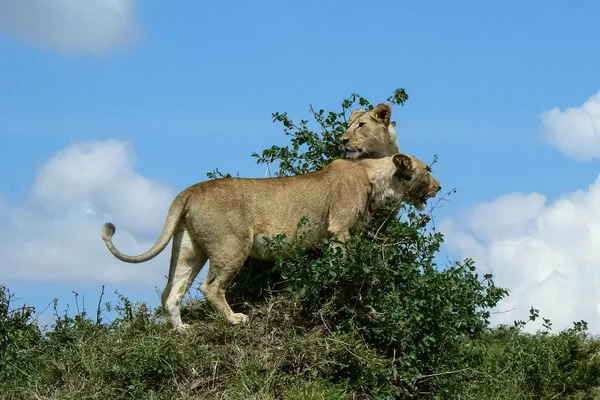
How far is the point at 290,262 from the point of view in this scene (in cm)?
996

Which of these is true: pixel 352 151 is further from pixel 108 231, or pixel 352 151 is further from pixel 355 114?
pixel 108 231

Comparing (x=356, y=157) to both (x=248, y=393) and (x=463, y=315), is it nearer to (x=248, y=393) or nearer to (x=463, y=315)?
(x=463, y=315)

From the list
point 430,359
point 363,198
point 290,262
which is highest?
point 363,198

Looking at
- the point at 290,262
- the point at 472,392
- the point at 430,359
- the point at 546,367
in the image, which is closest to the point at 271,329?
the point at 290,262

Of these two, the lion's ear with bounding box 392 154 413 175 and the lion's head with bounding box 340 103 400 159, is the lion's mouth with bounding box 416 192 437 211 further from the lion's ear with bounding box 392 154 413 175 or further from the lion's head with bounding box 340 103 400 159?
the lion's head with bounding box 340 103 400 159

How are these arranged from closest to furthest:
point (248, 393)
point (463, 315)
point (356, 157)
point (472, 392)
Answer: point (248, 393)
point (463, 315)
point (472, 392)
point (356, 157)

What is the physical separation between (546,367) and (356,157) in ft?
11.8

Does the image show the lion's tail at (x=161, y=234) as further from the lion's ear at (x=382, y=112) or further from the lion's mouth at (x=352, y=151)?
the lion's ear at (x=382, y=112)

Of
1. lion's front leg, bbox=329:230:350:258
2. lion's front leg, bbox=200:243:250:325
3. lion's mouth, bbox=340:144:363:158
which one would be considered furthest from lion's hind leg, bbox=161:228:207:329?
lion's mouth, bbox=340:144:363:158

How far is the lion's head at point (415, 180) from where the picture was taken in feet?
35.6

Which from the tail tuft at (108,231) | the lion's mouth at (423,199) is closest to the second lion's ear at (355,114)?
the lion's mouth at (423,199)

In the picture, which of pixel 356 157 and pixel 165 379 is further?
pixel 356 157

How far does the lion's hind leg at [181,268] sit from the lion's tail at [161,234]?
23 centimetres

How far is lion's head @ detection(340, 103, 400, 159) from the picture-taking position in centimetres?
1129
